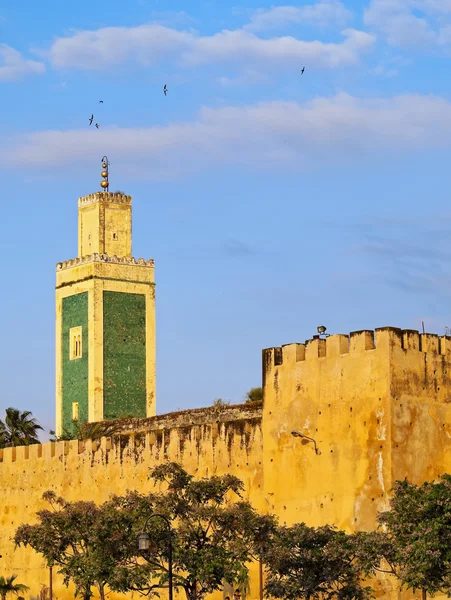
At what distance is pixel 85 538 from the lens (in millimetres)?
38750

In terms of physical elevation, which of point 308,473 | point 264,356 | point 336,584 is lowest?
point 336,584

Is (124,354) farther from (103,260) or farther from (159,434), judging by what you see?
(159,434)

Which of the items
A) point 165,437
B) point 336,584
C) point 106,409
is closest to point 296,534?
point 336,584

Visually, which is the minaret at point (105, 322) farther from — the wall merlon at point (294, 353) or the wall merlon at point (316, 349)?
the wall merlon at point (316, 349)

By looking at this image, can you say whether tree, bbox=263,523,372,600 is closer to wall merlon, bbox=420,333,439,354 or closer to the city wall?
the city wall

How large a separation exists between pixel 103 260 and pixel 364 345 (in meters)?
40.5

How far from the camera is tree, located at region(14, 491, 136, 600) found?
118 feet

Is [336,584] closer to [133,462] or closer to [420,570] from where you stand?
[420,570]

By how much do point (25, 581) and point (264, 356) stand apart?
13962 mm

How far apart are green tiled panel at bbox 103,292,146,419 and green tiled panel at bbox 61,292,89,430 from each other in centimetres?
88

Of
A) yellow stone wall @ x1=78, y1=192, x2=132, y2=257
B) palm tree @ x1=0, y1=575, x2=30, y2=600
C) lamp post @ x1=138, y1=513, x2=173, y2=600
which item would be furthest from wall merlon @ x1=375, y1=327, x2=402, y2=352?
yellow stone wall @ x1=78, y1=192, x2=132, y2=257

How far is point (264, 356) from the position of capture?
40.0 meters

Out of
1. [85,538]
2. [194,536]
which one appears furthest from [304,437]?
[85,538]

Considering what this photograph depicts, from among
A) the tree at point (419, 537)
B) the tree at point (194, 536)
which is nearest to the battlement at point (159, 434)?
the tree at point (194, 536)
